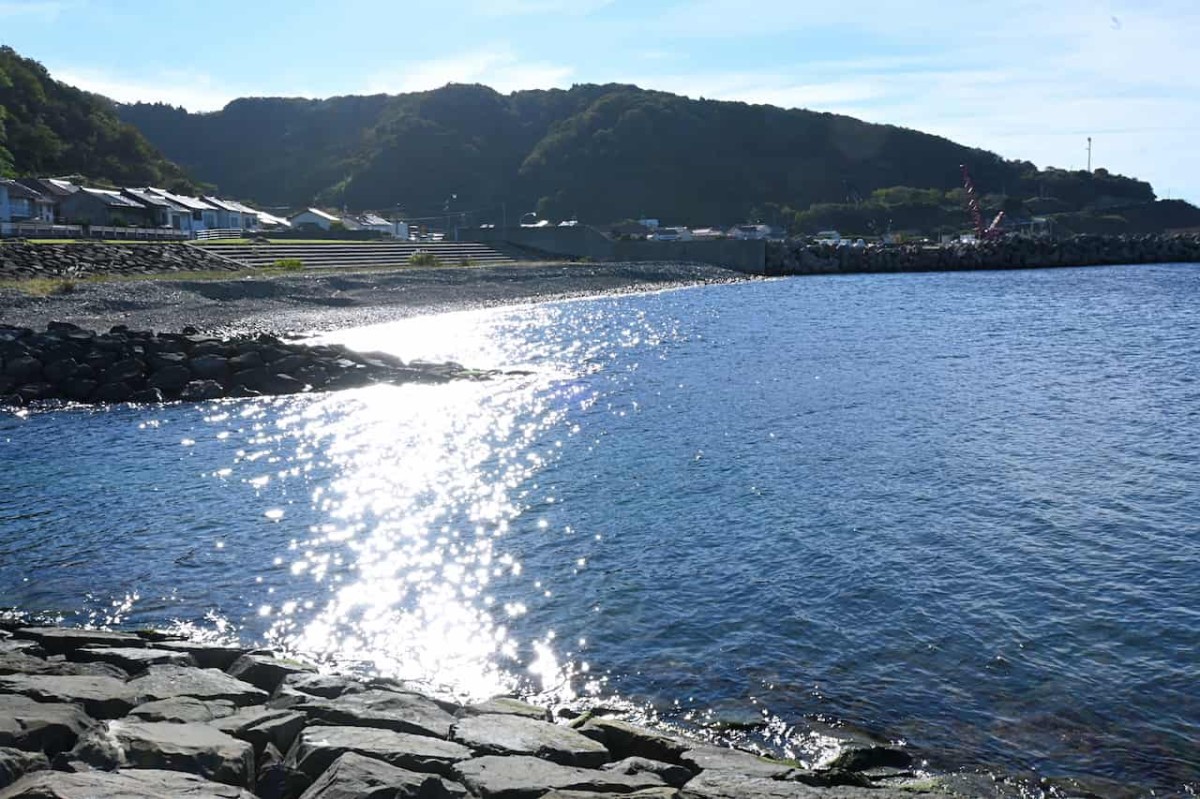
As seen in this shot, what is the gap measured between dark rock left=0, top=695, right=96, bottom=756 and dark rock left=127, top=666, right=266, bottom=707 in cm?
64

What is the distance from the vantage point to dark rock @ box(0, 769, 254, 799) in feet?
18.2

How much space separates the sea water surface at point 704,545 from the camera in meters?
9.44

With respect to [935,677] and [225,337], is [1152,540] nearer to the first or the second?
[935,677]

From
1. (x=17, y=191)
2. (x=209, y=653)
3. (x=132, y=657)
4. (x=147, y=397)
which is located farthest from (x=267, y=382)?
(x=17, y=191)

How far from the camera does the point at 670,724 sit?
878cm

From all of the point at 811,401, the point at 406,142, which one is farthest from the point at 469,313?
the point at 406,142

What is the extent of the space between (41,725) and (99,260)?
47778mm

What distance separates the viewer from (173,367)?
91.1ft

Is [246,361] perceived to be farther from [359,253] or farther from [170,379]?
[359,253]

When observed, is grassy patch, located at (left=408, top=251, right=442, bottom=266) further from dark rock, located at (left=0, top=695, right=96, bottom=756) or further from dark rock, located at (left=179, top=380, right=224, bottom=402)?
dark rock, located at (left=0, top=695, right=96, bottom=756)

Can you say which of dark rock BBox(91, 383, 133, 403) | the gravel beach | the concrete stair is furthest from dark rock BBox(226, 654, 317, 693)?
the concrete stair

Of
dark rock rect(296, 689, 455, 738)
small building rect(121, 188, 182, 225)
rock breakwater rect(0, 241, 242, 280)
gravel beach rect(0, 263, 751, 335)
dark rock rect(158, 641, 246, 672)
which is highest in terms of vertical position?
small building rect(121, 188, 182, 225)

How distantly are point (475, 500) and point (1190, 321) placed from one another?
39.8 meters

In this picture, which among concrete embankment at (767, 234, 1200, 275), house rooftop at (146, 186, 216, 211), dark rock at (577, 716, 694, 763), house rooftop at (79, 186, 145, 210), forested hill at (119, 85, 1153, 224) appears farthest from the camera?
forested hill at (119, 85, 1153, 224)
